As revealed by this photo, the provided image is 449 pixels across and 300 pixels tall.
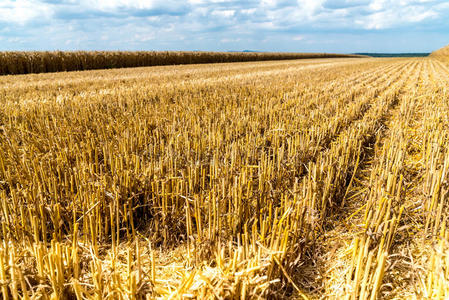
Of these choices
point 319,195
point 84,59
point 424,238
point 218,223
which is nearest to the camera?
point 218,223

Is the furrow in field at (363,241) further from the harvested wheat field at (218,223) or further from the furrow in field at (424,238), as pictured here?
the furrow in field at (424,238)

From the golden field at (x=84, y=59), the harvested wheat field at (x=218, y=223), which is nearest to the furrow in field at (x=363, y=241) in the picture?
the harvested wheat field at (x=218, y=223)

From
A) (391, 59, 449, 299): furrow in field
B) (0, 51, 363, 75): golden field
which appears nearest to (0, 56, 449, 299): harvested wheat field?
(391, 59, 449, 299): furrow in field

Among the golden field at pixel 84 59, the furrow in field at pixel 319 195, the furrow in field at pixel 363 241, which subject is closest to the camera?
the furrow in field at pixel 363 241

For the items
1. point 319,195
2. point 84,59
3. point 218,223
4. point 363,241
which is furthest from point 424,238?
point 84,59

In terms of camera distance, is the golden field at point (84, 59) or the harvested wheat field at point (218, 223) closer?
the harvested wheat field at point (218, 223)

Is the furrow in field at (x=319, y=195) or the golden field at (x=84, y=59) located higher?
the golden field at (x=84, y=59)

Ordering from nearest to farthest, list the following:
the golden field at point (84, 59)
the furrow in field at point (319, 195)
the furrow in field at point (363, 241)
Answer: the furrow in field at point (363, 241) → the furrow in field at point (319, 195) → the golden field at point (84, 59)

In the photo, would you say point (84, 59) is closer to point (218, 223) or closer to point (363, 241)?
point (218, 223)

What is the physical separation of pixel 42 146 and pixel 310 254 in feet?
10.2

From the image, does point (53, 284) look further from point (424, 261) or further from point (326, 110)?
point (326, 110)

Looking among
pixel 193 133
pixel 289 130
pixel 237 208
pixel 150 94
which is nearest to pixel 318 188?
pixel 237 208

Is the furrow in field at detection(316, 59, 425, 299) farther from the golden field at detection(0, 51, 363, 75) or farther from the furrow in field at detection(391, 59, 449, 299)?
the golden field at detection(0, 51, 363, 75)

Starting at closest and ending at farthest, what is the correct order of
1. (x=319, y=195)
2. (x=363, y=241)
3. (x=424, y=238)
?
(x=363, y=241)
(x=424, y=238)
(x=319, y=195)
